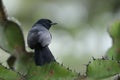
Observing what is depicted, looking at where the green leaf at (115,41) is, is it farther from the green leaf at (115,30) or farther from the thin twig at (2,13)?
the thin twig at (2,13)

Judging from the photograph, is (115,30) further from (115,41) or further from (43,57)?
(43,57)

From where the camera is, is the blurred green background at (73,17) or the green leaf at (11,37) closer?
the green leaf at (11,37)

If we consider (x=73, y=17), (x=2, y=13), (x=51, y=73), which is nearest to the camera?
(x=51, y=73)

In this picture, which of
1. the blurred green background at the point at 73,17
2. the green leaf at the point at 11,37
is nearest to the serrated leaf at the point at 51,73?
the green leaf at the point at 11,37

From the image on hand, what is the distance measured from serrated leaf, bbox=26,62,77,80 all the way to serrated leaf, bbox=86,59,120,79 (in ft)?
0.09

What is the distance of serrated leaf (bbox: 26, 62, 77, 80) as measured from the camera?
0.70m

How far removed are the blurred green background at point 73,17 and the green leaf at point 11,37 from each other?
2.55m

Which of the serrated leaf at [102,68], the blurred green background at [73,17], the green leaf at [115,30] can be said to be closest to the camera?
the serrated leaf at [102,68]

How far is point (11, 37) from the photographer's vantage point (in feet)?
2.82

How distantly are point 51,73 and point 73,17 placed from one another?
187 inches

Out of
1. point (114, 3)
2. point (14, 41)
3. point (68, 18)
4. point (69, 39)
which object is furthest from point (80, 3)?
point (14, 41)

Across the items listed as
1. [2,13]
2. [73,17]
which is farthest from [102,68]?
[73,17]

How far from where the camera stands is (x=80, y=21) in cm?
505

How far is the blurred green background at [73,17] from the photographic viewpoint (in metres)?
3.86
